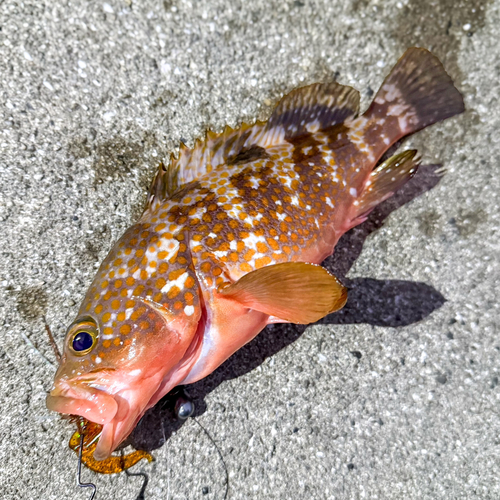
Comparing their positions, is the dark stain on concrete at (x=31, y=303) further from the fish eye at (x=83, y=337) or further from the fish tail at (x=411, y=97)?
the fish tail at (x=411, y=97)

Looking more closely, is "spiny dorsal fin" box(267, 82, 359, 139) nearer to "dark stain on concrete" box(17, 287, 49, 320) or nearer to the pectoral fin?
the pectoral fin

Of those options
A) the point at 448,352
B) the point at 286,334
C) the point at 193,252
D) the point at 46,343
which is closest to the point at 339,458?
the point at 286,334

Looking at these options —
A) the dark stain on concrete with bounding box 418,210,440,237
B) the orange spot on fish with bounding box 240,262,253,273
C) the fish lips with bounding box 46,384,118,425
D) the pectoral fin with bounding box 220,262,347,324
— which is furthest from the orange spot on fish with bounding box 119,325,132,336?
the dark stain on concrete with bounding box 418,210,440,237

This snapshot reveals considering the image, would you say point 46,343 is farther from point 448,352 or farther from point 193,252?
point 448,352

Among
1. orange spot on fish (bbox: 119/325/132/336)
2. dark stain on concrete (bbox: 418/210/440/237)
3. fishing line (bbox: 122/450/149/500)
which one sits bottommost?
fishing line (bbox: 122/450/149/500)

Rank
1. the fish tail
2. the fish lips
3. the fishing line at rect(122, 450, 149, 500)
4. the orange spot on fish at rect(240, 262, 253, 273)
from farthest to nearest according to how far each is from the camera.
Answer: the fish tail < the fishing line at rect(122, 450, 149, 500) < the orange spot on fish at rect(240, 262, 253, 273) < the fish lips

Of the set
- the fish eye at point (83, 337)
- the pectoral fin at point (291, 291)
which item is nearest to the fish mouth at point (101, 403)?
the fish eye at point (83, 337)
